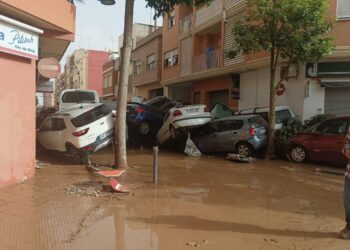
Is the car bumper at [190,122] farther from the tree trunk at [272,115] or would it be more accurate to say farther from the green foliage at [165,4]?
the green foliage at [165,4]

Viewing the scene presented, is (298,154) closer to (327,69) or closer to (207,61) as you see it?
(327,69)

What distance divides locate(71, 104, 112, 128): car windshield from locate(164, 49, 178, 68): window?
17376 millimetres

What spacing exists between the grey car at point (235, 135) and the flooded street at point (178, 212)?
138 inches

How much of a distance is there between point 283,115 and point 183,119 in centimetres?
379

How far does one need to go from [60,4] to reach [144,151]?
7583 mm

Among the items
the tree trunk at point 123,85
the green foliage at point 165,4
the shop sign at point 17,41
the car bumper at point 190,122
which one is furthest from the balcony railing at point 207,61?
the shop sign at point 17,41

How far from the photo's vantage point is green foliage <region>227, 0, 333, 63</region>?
45.2ft

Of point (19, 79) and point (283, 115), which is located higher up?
point (19, 79)

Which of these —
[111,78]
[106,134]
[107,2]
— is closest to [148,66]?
[111,78]

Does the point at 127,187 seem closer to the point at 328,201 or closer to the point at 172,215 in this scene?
the point at 172,215

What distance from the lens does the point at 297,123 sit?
53.2ft

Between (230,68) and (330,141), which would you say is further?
(230,68)

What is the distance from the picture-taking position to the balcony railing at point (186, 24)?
92.3 ft

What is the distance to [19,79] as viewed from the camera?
953 cm
